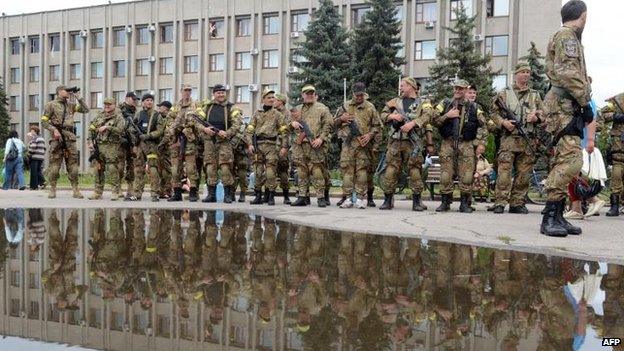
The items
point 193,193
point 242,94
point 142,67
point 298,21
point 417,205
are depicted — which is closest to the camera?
point 417,205

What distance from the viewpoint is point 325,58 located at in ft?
125

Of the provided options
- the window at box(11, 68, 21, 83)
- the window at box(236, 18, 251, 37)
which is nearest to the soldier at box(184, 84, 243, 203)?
the window at box(236, 18, 251, 37)

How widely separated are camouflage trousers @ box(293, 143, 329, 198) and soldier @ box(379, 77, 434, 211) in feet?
3.84

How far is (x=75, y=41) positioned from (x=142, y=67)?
338 inches

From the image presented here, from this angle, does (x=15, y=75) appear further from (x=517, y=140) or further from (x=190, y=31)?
(x=517, y=140)

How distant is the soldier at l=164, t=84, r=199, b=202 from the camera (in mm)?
12359

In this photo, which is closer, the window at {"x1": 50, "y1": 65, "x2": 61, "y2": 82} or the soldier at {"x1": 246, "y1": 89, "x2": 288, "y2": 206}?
the soldier at {"x1": 246, "y1": 89, "x2": 288, "y2": 206}

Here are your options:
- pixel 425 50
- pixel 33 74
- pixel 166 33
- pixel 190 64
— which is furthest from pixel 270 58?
pixel 33 74

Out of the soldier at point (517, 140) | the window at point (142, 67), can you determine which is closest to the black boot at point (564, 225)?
the soldier at point (517, 140)

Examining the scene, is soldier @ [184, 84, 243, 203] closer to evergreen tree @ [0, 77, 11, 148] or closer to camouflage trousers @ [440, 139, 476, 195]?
camouflage trousers @ [440, 139, 476, 195]

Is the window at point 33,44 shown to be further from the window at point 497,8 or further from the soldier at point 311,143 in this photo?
the soldier at point 311,143

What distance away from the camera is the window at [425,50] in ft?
164

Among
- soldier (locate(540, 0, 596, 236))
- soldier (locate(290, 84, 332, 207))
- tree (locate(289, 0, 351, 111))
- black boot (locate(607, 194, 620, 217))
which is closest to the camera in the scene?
soldier (locate(540, 0, 596, 236))

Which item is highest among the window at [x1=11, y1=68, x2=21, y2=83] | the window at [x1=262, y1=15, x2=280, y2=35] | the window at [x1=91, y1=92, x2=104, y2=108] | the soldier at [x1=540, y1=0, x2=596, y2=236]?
the window at [x1=262, y1=15, x2=280, y2=35]
